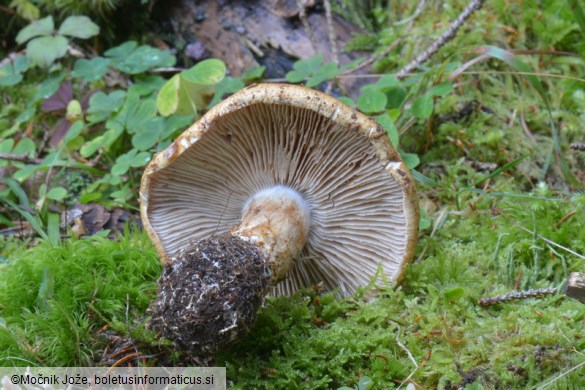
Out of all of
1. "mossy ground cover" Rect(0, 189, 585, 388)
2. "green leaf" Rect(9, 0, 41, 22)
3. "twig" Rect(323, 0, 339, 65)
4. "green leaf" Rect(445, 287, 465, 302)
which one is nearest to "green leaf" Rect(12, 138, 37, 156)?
"mossy ground cover" Rect(0, 189, 585, 388)

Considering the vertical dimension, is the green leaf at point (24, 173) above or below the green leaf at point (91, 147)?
below

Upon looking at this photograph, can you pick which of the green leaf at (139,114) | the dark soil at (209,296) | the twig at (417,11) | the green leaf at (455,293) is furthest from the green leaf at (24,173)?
the twig at (417,11)

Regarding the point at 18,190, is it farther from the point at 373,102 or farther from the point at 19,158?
the point at 373,102

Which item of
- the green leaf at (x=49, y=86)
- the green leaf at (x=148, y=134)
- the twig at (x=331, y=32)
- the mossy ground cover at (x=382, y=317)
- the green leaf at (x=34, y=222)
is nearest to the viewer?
the mossy ground cover at (x=382, y=317)

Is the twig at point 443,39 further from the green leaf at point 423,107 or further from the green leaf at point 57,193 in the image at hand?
the green leaf at point 57,193

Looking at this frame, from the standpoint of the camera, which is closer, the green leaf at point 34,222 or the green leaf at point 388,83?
the green leaf at point 34,222

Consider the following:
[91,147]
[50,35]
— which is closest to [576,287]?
[91,147]

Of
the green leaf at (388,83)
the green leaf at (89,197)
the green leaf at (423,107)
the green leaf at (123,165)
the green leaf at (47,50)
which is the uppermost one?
the green leaf at (47,50)

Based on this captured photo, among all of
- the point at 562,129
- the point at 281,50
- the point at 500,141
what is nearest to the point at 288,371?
the point at 500,141
